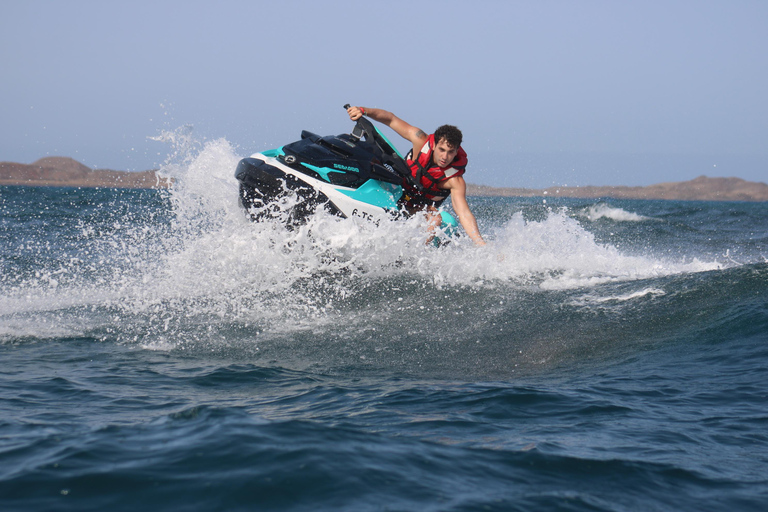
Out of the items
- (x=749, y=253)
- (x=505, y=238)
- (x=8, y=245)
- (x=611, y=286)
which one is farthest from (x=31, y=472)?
(x=749, y=253)

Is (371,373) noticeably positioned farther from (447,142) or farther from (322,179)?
(447,142)

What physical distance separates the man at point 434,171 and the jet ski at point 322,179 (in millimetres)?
175

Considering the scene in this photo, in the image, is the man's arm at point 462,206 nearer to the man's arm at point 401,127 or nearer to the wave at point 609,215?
the man's arm at point 401,127

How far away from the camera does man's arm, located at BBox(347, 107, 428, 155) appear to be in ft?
18.0

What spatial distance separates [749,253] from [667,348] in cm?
791

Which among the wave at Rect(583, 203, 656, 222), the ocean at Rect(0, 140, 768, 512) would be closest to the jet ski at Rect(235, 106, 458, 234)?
the ocean at Rect(0, 140, 768, 512)

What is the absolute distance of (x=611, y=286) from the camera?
216 inches

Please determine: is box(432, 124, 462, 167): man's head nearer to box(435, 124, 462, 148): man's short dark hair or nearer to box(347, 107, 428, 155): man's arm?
box(435, 124, 462, 148): man's short dark hair

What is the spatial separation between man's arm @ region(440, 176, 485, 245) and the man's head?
A: 0.74ft

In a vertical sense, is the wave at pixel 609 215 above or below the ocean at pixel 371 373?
above

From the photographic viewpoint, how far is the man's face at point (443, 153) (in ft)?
16.8

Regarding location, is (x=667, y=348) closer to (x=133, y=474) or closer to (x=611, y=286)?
(x=611, y=286)

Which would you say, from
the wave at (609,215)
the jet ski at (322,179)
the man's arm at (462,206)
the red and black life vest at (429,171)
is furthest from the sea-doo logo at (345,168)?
the wave at (609,215)

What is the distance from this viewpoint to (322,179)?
499 centimetres
